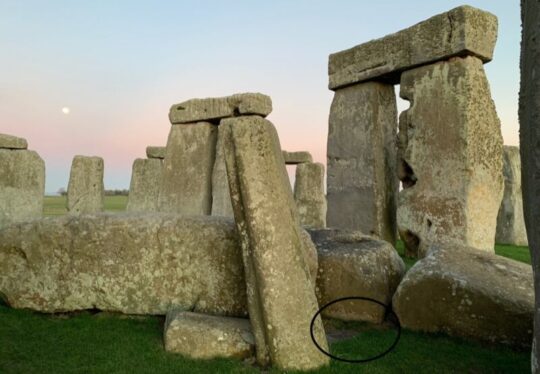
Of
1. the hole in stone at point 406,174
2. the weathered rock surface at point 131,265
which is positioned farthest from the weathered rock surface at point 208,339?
the hole in stone at point 406,174

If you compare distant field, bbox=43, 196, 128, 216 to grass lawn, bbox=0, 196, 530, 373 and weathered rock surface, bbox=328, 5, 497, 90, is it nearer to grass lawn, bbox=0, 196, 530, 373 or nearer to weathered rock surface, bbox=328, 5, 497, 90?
weathered rock surface, bbox=328, 5, 497, 90

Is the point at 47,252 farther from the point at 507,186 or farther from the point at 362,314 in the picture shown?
the point at 507,186

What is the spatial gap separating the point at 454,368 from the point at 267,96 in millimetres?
6864

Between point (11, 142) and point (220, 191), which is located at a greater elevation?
point (11, 142)

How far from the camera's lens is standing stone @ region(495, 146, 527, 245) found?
12.4 m

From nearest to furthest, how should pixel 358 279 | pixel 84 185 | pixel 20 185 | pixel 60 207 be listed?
pixel 358 279, pixel 20 185, pixel 84 185, pixel 60 207

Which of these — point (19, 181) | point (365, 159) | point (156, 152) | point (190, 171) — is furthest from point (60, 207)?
point (365, 159)

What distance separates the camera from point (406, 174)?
8.33m

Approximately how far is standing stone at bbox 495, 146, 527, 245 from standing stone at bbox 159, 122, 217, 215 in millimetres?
8053

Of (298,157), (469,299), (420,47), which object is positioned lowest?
(469,299)

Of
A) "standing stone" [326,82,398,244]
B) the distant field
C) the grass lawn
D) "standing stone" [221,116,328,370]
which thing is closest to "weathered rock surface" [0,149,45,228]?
the distant field

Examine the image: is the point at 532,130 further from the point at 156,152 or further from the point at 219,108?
the point at 156,152

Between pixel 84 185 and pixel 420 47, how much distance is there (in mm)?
9109

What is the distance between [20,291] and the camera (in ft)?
14.2
